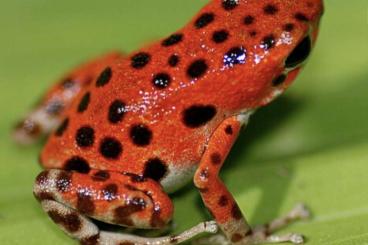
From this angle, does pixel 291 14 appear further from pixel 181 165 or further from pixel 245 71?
pixel 181 165

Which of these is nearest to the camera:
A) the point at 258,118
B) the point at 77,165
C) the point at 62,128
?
the point at 77,165

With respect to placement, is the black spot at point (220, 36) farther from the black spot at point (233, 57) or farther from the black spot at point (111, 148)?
the black spot at point (111, 148)

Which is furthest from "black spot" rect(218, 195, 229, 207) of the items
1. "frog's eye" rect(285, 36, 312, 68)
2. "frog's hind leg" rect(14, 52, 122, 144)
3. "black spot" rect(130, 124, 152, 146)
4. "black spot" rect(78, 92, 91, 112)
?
"frog's hind leg" rect(14, 52, 122, 144)

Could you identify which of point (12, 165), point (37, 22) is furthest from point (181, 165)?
point (37, 22)

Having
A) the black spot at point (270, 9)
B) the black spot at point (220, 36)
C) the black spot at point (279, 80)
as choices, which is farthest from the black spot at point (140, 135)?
the black spot at point (270, 9)

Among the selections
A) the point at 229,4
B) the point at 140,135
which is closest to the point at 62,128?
the point at 140,135

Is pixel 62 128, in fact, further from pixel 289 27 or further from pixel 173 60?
pixel 289 27

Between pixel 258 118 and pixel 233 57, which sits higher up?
pixel 233 57
